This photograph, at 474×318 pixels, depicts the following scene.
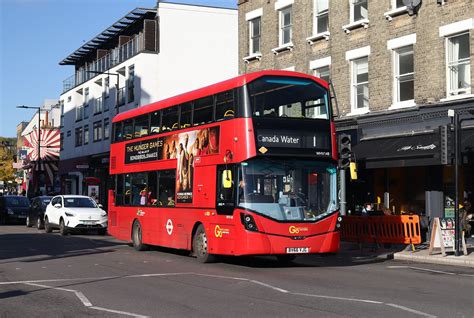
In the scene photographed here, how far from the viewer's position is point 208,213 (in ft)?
54.2

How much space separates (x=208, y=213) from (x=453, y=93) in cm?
1053

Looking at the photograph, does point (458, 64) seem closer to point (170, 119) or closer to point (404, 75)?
point (404, 75)

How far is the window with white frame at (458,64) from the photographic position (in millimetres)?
22391

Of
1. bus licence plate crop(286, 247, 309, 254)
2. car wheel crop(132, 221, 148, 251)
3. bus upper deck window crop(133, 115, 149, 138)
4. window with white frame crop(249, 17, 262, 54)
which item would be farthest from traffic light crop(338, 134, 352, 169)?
window with white frame crop(249, 17, 262, 54)

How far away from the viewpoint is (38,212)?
34.5 m

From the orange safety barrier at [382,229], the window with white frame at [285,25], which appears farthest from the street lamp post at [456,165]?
the window with white frame at [285,25]

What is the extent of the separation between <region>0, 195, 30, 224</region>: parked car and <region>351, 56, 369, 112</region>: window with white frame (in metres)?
22.1

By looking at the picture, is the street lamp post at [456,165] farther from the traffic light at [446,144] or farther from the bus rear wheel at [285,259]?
the bus rear wheel at [285,259]

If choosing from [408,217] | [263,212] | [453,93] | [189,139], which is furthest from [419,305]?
[453,93]

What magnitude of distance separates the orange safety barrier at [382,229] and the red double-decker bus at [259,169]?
411 centimetres

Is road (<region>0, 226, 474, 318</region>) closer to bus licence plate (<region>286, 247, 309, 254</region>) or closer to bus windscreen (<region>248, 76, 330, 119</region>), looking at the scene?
bus licence plate (<region>286, 247, 309, 254</region>)

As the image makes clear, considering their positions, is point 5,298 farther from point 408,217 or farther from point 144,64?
point 144,64

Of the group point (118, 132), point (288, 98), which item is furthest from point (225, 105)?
point (118, 132)

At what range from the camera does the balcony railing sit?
48.7 meters
